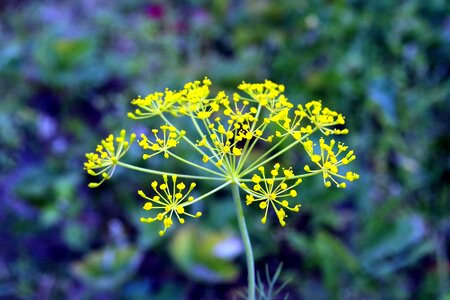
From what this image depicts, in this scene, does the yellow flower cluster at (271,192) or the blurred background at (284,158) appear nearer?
the yellow flower cluster at (271,192)

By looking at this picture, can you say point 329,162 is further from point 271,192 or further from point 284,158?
point 284,158

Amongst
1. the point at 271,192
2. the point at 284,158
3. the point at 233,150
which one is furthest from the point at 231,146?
the point at 284,158

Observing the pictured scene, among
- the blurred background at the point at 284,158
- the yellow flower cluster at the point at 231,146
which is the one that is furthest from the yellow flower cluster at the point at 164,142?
the blurred background at the point at 284,158

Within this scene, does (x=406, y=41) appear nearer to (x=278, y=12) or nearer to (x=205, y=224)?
(x=278, y=12)

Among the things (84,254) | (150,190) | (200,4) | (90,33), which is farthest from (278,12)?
(84,254)

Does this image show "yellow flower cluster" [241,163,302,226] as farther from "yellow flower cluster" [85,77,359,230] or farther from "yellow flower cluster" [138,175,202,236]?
"yellow flower cluster" [138,175,202,236]

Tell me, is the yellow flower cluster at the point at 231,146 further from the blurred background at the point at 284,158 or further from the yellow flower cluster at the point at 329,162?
the blurred background at the point at 284,158

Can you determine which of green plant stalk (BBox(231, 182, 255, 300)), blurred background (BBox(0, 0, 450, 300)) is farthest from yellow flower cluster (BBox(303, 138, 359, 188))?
blurred background (BBox(0, 0, 450, 300))

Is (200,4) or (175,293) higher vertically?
(200,4)
